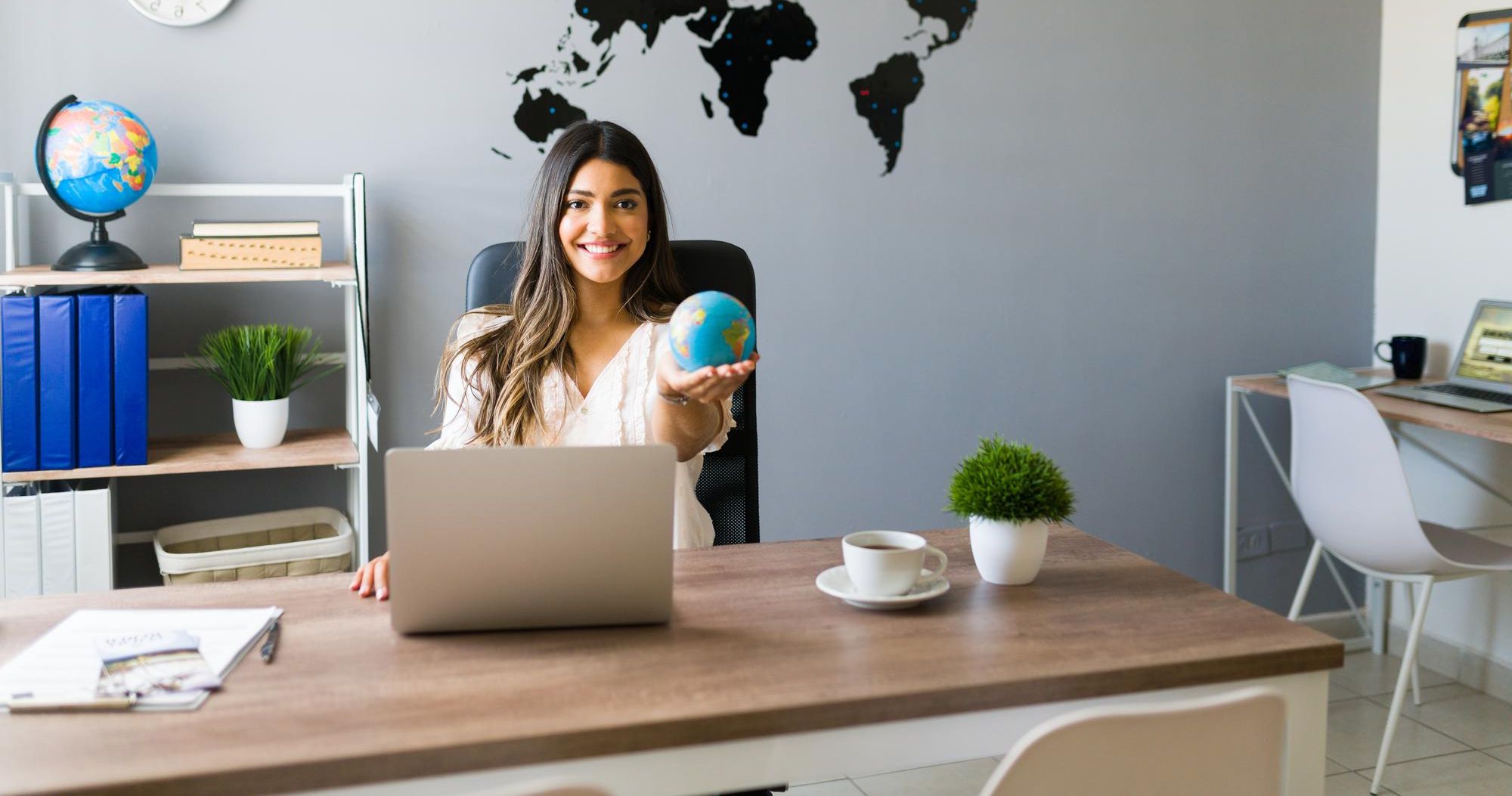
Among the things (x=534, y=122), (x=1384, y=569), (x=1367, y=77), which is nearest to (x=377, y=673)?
(x=534, y=122)

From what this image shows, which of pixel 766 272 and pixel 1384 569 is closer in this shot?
pixel 1384 569

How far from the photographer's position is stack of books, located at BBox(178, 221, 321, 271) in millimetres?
2438

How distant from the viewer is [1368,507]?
8.75ft

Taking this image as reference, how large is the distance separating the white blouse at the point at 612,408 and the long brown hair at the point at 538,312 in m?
0.01

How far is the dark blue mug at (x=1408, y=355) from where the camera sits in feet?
10.7

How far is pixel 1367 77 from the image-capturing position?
3.55 metres

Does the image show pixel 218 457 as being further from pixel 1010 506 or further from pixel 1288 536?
pixel 1288 536

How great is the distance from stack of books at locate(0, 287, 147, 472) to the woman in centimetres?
79

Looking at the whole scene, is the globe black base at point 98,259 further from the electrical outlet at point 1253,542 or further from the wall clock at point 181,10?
the electrical outlet at point 1253,542

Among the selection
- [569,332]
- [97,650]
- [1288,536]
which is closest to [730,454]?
[569,332]

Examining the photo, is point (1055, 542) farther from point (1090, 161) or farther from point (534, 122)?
point (1090, 161)

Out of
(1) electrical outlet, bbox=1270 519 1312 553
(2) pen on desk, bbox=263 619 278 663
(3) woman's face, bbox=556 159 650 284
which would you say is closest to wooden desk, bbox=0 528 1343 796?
(2) pen on desk, bbox=263 619 278 663

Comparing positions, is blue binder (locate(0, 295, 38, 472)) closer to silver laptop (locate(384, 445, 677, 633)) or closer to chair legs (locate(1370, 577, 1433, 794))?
silver laptop (locate(384, 445, 677, 633))

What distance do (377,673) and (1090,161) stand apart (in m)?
2.62
